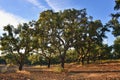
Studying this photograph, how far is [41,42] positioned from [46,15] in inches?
236

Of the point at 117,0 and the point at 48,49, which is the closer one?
the point at 117,0

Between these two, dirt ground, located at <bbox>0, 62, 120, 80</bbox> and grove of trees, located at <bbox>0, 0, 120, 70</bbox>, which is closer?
dirt ground, located at <bbox>0, 62, 120, 80</bbox>

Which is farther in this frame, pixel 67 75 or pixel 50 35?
pixel 50 35

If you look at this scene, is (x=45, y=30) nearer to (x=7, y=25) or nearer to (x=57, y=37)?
(x=57, y=37)

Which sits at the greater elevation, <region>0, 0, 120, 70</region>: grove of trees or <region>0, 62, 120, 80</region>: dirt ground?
<region>0, 0, 120, 70</region>: grove of trees

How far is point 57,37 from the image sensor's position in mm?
55531

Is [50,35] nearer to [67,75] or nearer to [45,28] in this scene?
[45,28]

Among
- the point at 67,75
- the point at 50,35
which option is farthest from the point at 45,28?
the point at 67,75

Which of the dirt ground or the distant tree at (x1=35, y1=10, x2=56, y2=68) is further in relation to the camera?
the distant tree at (x1=35, y1=10, x2=56, y2=68)

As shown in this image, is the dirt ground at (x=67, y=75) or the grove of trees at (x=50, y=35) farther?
the grove of trees at (x=50, y=35)

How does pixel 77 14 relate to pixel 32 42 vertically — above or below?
above

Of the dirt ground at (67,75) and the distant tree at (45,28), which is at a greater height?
the distant tree at (45,28)

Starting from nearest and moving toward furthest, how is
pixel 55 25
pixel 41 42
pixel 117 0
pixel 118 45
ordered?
1. pixel 117 0
2. pixel 55 25
3. pixel 41 42
4. pixel 118 45

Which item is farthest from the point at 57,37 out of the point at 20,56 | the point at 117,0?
the point at 117,0
